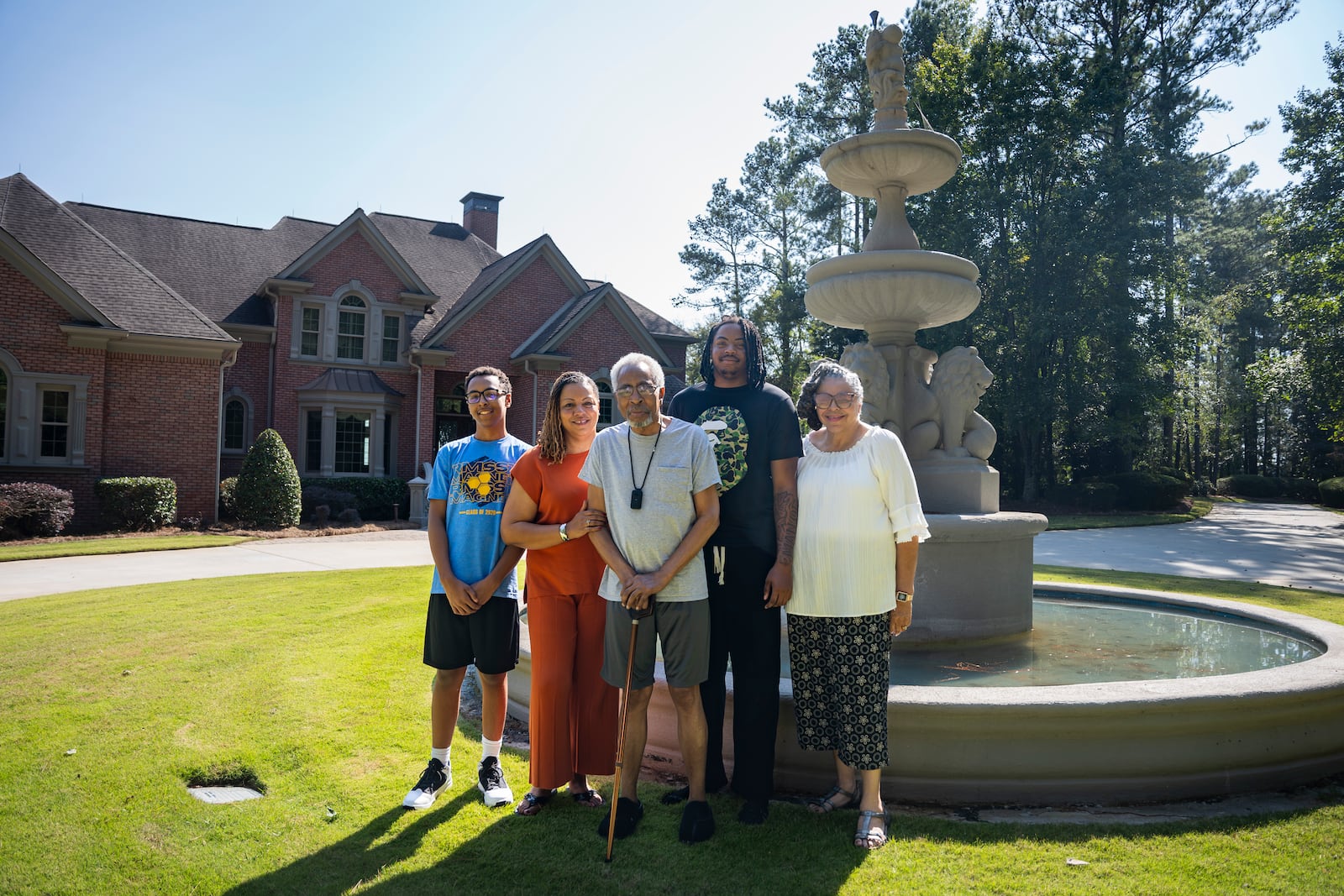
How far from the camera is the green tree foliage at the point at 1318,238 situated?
22656 mm

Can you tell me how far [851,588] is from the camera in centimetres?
333

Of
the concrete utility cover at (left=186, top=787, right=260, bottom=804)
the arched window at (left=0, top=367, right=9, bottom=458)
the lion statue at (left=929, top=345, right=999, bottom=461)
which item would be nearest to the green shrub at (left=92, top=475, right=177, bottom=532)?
the arched window at (left=0, top=367, right=9, bottom=458)

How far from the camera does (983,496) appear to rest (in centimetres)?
613

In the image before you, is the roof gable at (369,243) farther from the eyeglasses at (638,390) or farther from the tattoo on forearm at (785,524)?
the tattoo on forearm at (785,524)

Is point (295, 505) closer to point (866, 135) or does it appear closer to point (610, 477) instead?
point (866, 135)

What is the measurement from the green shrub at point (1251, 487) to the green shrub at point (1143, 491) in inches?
719

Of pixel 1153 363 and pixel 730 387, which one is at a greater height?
pixel 1153 363

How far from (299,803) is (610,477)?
6.60ft

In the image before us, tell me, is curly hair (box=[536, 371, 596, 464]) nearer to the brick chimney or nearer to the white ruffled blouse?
the white ruffled blouse

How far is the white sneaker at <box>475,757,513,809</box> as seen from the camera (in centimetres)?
356

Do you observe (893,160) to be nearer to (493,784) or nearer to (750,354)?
(750,354)

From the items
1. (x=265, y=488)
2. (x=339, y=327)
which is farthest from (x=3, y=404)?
(x=339, y=327)

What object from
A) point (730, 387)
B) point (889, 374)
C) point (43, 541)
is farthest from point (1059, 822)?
point (43, 541)

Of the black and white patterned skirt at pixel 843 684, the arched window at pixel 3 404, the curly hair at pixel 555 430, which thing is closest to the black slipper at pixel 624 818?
the black and white patterned skirt at pixel 843 684
